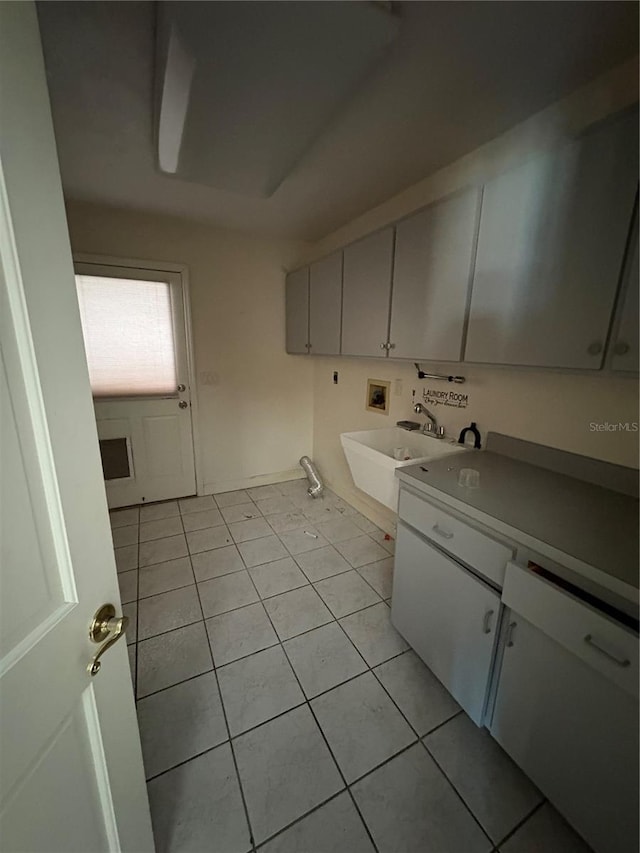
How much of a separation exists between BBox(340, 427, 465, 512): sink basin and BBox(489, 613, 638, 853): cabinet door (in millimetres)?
716

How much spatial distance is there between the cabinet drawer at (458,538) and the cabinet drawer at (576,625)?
0.19ft

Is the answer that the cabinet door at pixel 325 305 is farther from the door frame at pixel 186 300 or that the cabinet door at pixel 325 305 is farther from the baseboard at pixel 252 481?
the baseboard at pixel 252 481

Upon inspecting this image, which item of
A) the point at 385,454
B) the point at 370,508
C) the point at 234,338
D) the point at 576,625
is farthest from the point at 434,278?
the point at 234,338

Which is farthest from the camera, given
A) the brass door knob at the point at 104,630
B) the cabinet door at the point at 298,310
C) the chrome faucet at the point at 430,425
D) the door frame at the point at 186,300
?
the cabinet door at the point at 298,310

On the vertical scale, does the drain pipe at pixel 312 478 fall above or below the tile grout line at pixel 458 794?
above

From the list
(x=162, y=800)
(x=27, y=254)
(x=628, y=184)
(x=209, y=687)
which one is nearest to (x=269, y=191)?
(x=628, y=184)

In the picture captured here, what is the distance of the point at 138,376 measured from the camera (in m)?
2.79

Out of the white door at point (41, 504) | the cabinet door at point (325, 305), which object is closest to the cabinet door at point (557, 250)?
the cabinet door at point (325, 305)

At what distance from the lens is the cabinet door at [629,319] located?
99 cm

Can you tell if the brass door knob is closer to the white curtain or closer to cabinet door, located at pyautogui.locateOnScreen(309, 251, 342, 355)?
cabinet door, located at pyautogui.locateOnScreen(309, 251, 342, 355)

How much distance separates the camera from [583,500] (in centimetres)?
121

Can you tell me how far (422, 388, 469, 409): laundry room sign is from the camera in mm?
1897

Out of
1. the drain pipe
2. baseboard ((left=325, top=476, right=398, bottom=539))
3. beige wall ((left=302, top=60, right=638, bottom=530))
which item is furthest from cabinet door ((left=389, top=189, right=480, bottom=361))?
the drain pipe

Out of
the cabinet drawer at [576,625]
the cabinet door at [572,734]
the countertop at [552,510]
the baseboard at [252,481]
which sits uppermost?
the countertop at [552,510]
